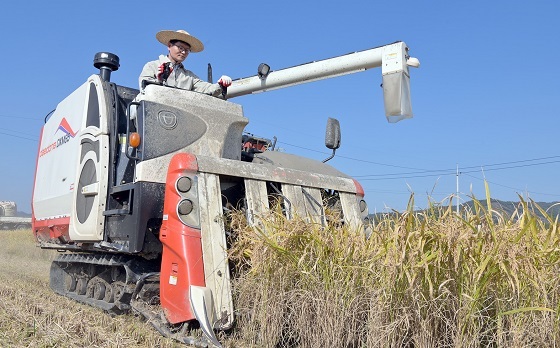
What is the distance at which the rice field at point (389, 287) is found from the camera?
9.53ft

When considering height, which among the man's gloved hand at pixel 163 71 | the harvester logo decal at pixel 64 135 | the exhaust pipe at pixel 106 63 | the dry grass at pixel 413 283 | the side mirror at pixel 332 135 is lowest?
the dry grass at pixel 413 283

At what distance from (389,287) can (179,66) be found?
3.86 m

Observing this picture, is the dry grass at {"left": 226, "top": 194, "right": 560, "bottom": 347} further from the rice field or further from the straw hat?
the straw hat

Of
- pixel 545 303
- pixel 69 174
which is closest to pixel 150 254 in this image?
pixel 69 174

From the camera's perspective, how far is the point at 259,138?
28.0ft

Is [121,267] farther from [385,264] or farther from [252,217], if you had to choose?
[385,264]

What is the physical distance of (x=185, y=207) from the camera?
4.07m

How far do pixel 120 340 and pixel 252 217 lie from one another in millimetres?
1357

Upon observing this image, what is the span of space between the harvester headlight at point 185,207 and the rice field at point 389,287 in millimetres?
395

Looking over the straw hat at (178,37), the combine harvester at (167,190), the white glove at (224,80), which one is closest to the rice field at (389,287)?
the combine harvester at (167,190)

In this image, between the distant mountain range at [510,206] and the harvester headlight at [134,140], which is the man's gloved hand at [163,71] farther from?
the distant mountain range at [510,206]

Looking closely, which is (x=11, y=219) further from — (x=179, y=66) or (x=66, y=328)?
(x=66, y=328)

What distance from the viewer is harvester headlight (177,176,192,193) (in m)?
4.11

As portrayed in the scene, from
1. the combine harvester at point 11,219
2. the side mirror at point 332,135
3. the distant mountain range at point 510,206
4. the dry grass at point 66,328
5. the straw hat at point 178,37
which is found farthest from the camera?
the combine harvester at point 11,219
